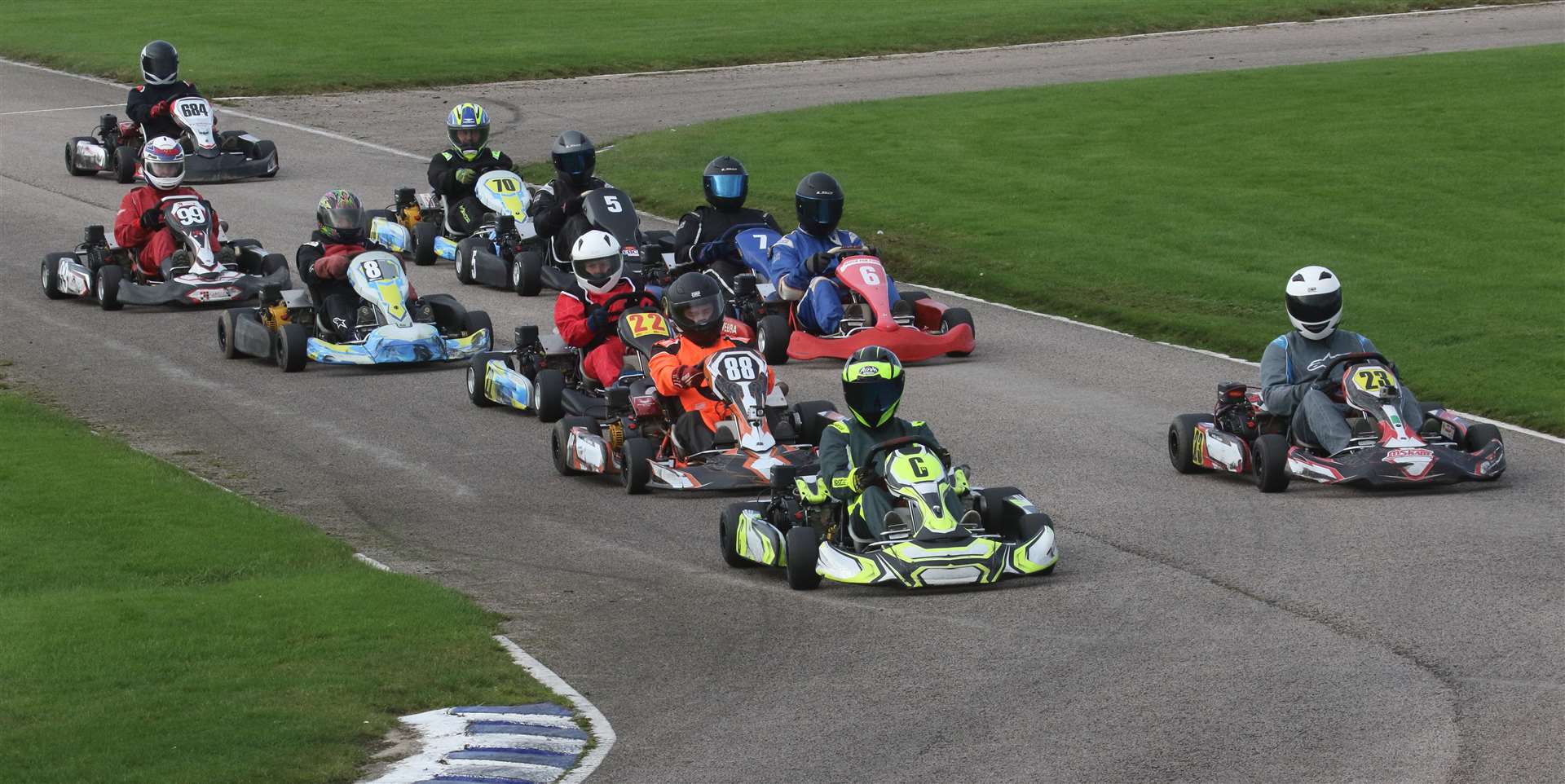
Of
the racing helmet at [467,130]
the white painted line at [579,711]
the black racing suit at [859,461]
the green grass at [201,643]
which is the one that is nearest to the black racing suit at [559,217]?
the racing helmet at [467,130]

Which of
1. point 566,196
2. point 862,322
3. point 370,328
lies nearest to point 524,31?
point 566,196

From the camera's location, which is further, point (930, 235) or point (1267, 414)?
point (930, 235)

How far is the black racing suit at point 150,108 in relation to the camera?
32987mm

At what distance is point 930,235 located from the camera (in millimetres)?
28234

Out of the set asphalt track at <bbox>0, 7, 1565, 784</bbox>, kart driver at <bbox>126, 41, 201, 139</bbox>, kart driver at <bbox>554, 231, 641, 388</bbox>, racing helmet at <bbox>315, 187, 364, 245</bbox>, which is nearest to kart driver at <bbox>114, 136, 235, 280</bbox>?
asphalt track at <bbox>0, 7, 1565, 784</bbox>

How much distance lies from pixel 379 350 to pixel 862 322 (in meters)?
4.51

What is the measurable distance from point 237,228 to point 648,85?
15.9 meters

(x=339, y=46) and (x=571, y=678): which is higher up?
(x=339, y=46)

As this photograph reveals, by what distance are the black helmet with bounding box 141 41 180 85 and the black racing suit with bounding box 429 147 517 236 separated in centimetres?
719

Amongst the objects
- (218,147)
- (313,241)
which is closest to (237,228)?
(218,147)

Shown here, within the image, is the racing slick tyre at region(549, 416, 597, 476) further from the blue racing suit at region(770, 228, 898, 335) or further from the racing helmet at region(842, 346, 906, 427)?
the blue racing suit at region(770, 228, 898, 335)

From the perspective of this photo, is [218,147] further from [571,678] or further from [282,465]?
[571,678]

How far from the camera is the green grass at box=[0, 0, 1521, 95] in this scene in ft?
153

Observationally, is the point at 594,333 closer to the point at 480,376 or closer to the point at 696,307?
the point at 480,376
